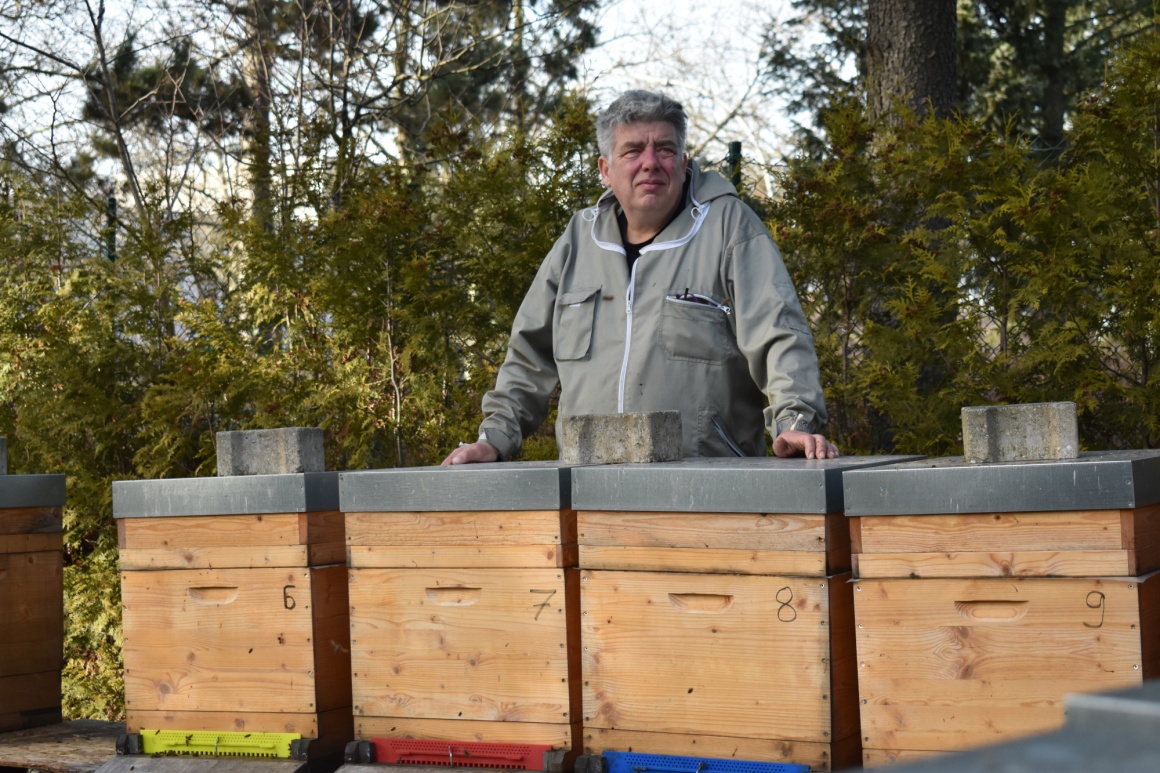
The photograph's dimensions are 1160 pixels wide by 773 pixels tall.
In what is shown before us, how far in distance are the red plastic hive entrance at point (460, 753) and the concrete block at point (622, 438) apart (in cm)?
63

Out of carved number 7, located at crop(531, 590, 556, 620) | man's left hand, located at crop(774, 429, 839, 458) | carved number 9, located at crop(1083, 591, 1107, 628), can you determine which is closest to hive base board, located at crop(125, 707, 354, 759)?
carved number 7, located at crop(531, 590, 556, 620)

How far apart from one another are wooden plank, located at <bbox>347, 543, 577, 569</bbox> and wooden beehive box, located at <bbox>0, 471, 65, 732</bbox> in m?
1.55

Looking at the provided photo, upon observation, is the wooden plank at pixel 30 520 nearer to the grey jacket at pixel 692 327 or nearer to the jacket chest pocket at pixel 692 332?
the grey jacket at pixel 692 327

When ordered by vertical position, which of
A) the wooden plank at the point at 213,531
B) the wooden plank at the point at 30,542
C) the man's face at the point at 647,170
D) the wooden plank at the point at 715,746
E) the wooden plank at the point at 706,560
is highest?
the man's face at the point at 647,170

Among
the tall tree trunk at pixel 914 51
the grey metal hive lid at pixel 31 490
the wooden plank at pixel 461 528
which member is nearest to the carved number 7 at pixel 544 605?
the wooden plank at pixel 461 528

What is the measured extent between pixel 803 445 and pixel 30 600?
2.43 meters

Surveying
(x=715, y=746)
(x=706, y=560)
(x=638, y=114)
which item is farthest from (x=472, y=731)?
(x=638, y=114)

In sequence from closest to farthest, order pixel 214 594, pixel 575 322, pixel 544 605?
pixel 544 605 < pixel 214 594 < pixel 575 322

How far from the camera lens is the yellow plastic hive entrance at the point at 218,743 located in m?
2.84

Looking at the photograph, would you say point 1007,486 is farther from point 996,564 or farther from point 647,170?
point 647,170

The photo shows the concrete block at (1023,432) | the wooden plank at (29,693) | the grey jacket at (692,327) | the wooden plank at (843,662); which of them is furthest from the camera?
the wooden plank at (29,693)

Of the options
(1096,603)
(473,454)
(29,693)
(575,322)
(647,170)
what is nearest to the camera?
(1096,603)

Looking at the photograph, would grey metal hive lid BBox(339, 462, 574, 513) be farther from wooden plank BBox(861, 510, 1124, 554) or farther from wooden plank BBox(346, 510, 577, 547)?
wooden plank BBox(861, 510, 1124, 554)

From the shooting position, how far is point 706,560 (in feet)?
7.82
